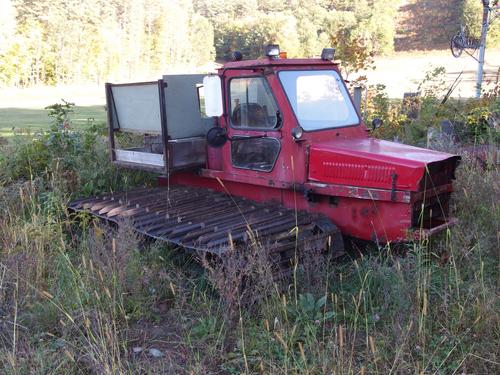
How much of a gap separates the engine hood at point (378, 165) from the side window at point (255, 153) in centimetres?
42

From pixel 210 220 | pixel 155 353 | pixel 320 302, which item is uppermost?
pixel 210 220

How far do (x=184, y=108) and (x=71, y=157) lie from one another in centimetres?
233

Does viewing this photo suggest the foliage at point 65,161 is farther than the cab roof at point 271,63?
Yes

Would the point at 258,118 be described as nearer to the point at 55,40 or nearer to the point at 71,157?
the point at 71,157

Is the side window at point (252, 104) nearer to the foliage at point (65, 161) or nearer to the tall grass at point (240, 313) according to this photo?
the tall grass at point (240, 313)

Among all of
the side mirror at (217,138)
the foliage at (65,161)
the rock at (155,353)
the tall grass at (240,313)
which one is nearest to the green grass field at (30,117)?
the foliage at (65,161)

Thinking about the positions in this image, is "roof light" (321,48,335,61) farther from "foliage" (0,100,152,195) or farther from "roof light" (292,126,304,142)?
"foliage" (0,100,152,195)

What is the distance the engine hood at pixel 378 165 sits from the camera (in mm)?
4492

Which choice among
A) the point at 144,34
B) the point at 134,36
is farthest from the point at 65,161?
the point at 144,34

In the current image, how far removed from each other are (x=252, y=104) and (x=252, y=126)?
222 mm

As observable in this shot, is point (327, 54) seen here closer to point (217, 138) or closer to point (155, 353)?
point (217, 138)

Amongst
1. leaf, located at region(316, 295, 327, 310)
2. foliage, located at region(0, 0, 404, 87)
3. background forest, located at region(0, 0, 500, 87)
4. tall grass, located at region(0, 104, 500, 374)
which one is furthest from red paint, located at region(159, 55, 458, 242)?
background forest, located at region(0, 0, 500, 87)

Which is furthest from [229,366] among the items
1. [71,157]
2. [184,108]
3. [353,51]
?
[353,51]

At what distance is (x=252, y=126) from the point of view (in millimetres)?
5434
